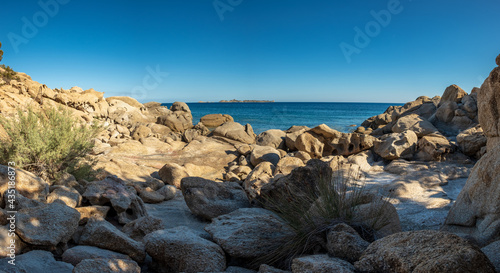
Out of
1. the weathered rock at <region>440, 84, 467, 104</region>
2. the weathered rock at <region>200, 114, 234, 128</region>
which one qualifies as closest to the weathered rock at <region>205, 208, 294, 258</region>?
the weathered rock at <region>440, 84, 467, 104</region>

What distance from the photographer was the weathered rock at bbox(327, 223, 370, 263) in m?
2.80

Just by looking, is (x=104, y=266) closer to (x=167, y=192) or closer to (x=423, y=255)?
(x=423, y=255)

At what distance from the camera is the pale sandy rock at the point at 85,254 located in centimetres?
309

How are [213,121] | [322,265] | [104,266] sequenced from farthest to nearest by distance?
[213,121] < [104,266] < [322,265]

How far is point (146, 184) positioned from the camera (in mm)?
7949

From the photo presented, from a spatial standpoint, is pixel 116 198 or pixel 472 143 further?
pixel 472 143

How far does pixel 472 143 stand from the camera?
10.2m

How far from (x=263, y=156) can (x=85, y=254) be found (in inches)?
393

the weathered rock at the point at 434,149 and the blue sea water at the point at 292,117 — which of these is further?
the blue sea water at the point at 292,117

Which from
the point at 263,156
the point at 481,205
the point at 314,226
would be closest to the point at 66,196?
the point at 314,226

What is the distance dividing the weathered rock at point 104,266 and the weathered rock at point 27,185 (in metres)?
2.06

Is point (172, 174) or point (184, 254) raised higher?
point (184, 254)

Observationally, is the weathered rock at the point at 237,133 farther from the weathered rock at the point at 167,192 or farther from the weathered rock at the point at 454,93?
the weathered rock at the point at 454,93

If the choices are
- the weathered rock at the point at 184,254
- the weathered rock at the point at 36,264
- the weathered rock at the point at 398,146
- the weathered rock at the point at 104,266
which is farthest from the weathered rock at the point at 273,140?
the weathered rock at the point at 36,264
